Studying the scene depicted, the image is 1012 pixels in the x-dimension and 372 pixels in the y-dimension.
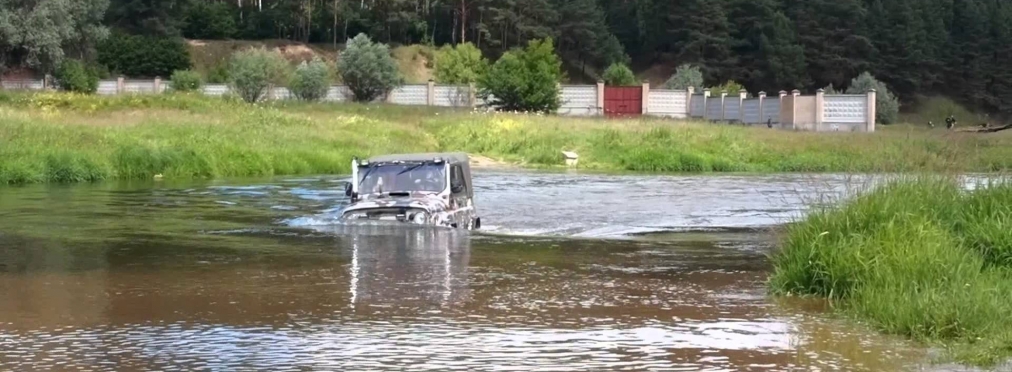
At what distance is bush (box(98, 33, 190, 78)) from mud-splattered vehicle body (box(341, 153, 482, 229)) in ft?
233

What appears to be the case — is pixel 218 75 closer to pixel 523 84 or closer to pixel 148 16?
pixel 148 16

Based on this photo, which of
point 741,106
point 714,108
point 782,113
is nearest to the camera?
point 782,113

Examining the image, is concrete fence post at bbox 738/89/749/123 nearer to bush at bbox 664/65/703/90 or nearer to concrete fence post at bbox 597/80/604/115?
concrete fence post at bbox 597/80/604/115

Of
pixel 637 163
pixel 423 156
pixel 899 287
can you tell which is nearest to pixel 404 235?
pixel 423 156

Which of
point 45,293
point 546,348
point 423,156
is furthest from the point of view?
point 423,156

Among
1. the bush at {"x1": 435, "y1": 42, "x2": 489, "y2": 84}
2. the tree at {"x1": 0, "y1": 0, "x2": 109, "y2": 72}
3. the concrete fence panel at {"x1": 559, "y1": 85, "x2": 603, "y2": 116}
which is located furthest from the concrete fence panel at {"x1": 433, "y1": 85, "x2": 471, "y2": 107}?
the tree at {"x1": 0, "y1": 0, "x2": 109, "y2": 72}

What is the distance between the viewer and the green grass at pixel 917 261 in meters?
9.59

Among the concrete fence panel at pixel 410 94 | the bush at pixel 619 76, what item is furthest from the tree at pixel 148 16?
the bush at pixel 619 76

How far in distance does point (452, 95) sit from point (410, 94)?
2.74 m

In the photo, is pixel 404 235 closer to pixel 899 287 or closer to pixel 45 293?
pixel 45 293

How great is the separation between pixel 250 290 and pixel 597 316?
3.57 metres

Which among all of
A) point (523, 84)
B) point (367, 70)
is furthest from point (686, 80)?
point (367, 70)

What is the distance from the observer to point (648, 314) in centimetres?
1080

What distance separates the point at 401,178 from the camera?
18.4 m
